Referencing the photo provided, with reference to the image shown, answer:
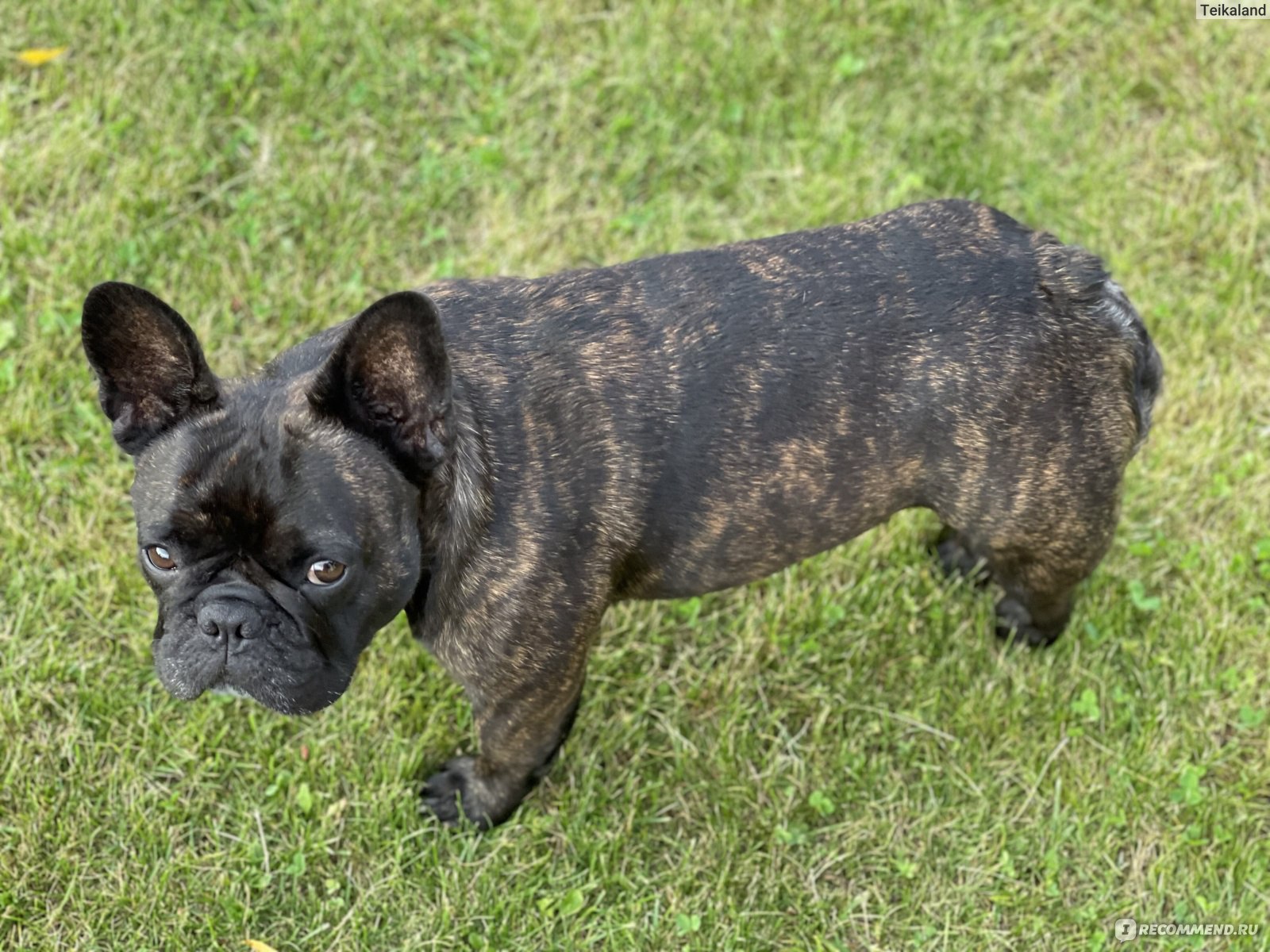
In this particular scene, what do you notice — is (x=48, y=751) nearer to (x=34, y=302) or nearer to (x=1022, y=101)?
(x=34, y=302)

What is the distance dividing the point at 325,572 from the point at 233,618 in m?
0.27

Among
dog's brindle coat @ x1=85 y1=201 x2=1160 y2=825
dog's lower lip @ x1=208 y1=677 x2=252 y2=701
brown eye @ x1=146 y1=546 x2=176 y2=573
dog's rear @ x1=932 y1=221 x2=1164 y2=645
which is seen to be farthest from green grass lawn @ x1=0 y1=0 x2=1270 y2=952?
brown eye @ x1=146 y1=546 x2=176 y2=573

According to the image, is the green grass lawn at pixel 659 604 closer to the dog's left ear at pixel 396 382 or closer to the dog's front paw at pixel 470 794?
the dog's front paw at pixel 470 794

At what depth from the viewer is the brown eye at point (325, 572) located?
10.6ft

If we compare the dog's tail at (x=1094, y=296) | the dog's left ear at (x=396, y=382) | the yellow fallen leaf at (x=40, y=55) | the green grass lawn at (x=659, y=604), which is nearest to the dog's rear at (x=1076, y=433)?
the dog's tail at (x=1094, y=296)

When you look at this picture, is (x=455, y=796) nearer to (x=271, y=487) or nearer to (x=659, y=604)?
(x=659, y=604)

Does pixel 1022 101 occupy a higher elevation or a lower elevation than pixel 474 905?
higher

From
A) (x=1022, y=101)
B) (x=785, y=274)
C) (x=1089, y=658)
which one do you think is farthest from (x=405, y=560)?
(x=1022, y=101)

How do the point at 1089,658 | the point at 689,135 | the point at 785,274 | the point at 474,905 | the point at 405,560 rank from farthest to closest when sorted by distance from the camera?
the point at 689,135 → the point at 1089,658 → the point at 474,905 → the point at 785,274 → the point at 405,560

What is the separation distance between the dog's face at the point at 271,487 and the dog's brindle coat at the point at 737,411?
0.44ft

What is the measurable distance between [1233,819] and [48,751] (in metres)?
4.45

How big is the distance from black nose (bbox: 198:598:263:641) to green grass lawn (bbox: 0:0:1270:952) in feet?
4.89

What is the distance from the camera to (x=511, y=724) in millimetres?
4020

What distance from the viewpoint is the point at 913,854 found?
468 cm
